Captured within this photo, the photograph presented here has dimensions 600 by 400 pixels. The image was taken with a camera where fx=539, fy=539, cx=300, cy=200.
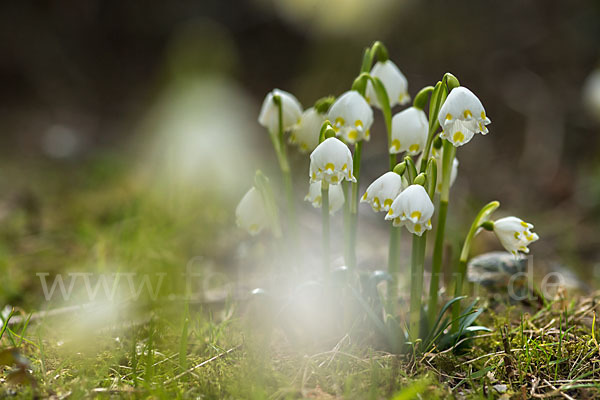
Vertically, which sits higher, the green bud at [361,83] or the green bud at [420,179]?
the green bud at [361,83]

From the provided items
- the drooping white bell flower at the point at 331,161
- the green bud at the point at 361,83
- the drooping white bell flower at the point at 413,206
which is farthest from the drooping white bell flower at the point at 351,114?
the drooping white bell flower at the point at 413,206

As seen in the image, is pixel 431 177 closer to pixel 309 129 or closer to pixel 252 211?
pixel 309 129

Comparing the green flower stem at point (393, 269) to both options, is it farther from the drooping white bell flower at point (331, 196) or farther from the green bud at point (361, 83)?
the green bud at point (361, 83)

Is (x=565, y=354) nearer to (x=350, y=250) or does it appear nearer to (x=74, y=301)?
(x=350, y=250)

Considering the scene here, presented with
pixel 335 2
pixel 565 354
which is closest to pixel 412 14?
pixel 335 2

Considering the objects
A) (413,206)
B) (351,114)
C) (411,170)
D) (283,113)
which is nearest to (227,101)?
(283,113)

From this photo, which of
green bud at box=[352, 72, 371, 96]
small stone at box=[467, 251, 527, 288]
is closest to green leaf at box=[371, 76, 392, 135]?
green bud at box=[352, 72, 371, 96]
